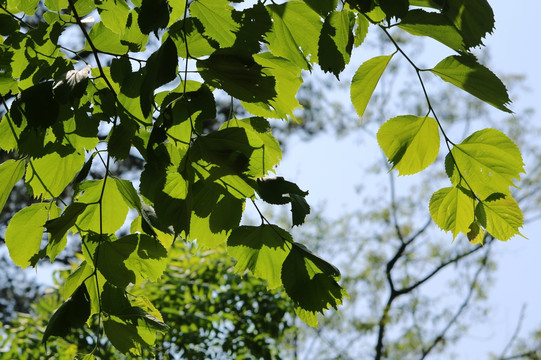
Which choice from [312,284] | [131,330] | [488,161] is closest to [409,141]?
[488,161]

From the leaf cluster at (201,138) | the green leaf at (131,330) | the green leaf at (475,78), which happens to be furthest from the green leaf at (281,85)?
the green leaf at (131,330)

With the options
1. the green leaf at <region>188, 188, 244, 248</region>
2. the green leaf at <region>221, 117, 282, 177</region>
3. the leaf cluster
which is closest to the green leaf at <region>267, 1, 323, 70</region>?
the leaf cluster

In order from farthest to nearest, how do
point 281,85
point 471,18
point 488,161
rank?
point 281,85
point 488,161
point 471,18

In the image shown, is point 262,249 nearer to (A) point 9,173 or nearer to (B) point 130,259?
(B) point 130,259

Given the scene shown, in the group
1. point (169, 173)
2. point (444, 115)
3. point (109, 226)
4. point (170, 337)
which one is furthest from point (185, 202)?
point (444, 115)

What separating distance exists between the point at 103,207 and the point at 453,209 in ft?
1.55

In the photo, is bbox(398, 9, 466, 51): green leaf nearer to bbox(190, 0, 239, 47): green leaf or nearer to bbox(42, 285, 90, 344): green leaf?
bbox(190, 0, 239, 47): green leaf

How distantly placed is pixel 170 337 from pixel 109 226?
2.47m

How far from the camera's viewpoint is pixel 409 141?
0.71 m

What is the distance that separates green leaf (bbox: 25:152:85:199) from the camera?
33.0 inches

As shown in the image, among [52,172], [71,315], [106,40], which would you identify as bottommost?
[71,315]

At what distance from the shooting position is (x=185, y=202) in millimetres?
627

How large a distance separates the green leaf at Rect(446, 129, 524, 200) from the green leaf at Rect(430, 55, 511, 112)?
8cm

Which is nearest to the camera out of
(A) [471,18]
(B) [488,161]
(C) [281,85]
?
(A) [471,18]
